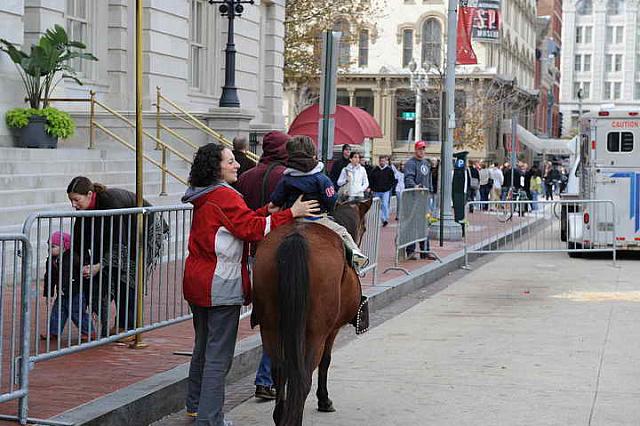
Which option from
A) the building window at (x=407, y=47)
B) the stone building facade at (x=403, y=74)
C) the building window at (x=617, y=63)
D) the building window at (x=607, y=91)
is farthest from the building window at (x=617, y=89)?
the building window at (x=407, y=47)

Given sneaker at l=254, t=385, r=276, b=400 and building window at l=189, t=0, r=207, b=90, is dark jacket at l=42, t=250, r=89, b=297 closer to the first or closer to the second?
sneaker at l=254, t=385, r=276, b=400

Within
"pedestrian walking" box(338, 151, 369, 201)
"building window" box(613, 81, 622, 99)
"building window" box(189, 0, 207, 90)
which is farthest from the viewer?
"building window" box(613, 81, 622, 99)

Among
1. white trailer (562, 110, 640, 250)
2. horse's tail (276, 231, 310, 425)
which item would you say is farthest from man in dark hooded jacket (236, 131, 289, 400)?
white trailer (562, 110, 640, 250)

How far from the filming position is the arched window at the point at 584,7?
154 meters

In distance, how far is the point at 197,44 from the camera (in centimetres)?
2766

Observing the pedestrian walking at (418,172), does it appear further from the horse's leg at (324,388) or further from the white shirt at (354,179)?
the horse's leg at (324,388)

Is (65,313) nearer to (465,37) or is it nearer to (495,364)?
(495,364)

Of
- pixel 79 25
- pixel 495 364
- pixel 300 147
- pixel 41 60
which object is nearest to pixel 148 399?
pixel 300 147

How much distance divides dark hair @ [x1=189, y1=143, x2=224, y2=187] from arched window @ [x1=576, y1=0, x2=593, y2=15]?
504ft

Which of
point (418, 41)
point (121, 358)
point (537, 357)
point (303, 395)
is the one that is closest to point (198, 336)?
point (303, 395)

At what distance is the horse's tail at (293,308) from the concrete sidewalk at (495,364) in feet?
4.47

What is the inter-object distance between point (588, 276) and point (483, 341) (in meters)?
7.44

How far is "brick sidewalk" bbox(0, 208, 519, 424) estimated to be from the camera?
7.37m

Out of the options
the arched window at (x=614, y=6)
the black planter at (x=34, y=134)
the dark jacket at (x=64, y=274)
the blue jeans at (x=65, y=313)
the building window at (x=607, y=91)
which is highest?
the arched window at (x=614, y=6)
